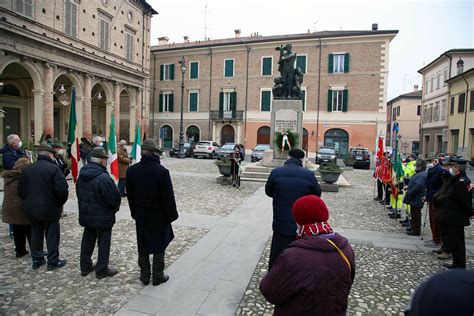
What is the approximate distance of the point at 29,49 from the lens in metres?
18.9

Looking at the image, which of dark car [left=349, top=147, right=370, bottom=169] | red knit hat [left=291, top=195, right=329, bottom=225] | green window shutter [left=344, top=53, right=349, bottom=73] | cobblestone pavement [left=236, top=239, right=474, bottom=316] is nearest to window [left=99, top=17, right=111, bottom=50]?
dark car [left=349, top=147, right=370, bottom=169]

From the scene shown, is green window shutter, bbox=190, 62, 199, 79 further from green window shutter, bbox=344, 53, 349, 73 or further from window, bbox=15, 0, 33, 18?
window, bbox=15, 0, 33, 18

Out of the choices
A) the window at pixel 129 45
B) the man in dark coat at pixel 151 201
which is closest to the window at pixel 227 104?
the window at pixel 129 45

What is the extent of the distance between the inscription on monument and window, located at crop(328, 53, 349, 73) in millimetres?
19873

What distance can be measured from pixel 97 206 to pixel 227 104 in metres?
32.5

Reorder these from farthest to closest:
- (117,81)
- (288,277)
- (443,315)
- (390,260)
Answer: (117,81) → (390,260) → (288,277) → (443,315)

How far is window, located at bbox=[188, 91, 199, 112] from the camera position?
123 ft

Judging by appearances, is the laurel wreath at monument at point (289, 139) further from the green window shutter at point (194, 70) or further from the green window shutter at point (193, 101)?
the green window shutter at point (194, 70)

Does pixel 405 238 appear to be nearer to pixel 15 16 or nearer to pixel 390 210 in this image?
pixel 390 210

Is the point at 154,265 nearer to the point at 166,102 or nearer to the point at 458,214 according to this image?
the point at 458,214

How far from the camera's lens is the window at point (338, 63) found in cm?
3156

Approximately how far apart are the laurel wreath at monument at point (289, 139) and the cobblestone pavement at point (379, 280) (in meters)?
8.56

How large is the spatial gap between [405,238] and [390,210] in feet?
8.22

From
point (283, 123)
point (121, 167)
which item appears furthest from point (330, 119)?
point (121, 167)
